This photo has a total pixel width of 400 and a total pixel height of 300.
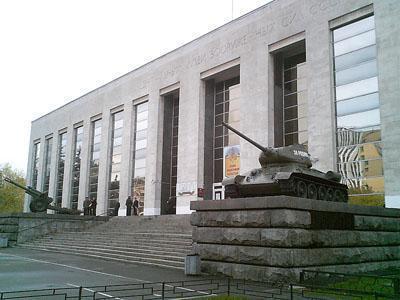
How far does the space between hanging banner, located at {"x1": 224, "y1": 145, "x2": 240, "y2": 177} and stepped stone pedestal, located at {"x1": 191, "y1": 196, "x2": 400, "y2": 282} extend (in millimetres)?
18679

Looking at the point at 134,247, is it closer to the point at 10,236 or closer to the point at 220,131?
the point at 10,236

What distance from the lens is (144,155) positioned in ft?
131

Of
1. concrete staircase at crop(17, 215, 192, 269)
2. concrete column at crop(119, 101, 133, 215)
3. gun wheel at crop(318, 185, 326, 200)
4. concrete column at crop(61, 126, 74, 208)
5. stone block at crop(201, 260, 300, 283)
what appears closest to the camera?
stone block at crop(201, 260, 300, 283)

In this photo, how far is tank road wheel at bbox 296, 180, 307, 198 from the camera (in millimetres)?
13871

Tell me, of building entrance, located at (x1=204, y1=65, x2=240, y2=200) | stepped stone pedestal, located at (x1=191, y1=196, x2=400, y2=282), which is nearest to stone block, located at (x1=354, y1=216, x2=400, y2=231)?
stepped stone pedestal, located at (x1=191, y1=196, x2=400, y2=282)

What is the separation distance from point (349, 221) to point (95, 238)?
46.2 feet

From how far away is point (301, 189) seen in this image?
14.1 m

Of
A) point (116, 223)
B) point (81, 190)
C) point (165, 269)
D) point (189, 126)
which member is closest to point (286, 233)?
point (165, 269)

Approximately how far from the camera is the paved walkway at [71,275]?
33.5 ft

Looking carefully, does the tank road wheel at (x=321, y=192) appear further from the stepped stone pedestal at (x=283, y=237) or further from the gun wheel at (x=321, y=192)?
the stepped stone pedestal at (x=283, y=237)

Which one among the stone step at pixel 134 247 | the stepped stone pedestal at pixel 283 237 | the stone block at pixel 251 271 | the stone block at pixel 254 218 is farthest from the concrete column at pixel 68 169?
the stone block at pixel 251 271

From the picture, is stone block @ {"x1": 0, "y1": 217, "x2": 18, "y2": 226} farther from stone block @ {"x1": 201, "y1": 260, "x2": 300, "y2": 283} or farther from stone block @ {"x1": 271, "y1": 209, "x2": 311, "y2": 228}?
stone block @ {"x1": 271, "y1": 209, "x2": 311, "y2": 228}

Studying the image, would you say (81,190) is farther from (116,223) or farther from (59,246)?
(59,246)

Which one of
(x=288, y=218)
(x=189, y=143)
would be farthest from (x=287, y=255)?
(x=189, y=143)
